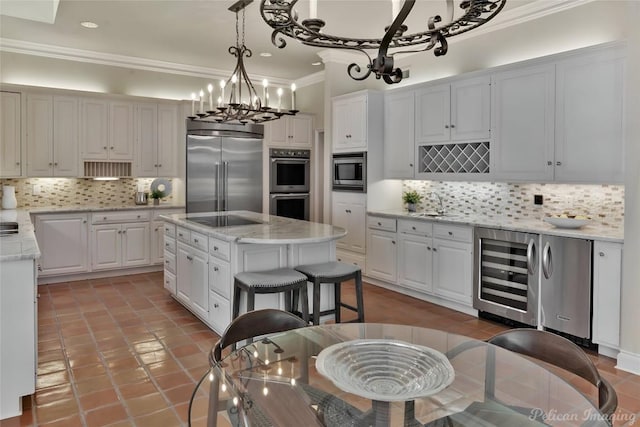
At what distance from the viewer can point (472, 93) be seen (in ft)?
15.3

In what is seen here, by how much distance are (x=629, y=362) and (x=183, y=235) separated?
12.6 feet

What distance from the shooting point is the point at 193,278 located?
4.29 meters

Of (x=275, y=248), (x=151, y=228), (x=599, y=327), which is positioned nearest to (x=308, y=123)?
(x=151, y=228)

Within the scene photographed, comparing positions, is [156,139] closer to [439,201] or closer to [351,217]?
[351,217]

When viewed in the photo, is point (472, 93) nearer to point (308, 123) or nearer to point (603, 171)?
point (603, 171)

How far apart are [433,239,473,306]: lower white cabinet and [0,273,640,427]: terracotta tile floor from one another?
0.67 feet

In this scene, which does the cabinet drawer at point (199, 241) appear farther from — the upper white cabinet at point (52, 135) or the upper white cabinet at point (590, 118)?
the upper white cabinet at point (590, 118)

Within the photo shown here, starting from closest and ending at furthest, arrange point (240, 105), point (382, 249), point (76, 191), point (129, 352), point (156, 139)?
point (129, 352)
point (240, 105)
point (382, 249)
point (76, 191)
point (156, 139)

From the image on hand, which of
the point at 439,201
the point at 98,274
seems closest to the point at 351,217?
the point at 439,201

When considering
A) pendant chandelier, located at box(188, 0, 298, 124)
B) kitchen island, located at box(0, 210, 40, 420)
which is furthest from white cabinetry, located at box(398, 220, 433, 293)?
kitchen island, located at box(0, 210, 40, 420)

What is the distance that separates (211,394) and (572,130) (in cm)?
360

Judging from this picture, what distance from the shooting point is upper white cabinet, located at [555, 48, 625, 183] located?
355 centimetres

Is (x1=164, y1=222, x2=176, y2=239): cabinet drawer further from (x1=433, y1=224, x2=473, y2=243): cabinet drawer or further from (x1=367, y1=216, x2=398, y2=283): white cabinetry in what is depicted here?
(x1=433, y1=224, x2=473, y2=243): cabinet drawer

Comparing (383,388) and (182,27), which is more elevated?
(182,27)
